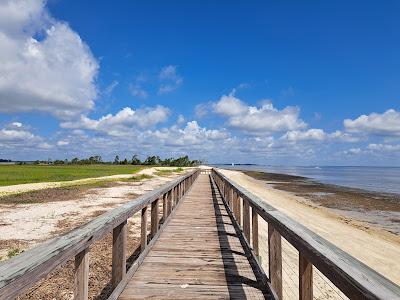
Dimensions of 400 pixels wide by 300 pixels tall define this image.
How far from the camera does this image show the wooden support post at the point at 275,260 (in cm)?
379

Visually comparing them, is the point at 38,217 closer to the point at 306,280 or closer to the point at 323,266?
the point at 306,280

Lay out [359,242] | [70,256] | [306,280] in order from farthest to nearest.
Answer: [359,242] < [306,280] < [70,256]

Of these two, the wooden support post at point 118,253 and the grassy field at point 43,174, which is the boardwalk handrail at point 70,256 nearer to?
the wooden support post at point 118,253

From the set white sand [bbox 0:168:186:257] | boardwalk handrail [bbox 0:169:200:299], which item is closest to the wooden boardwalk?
boardwalk handrail [bbox 0:169:200:299]

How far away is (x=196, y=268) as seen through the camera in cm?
502

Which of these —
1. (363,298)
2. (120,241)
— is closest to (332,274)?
(363,298)

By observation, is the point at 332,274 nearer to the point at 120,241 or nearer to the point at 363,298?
the point at 363,298

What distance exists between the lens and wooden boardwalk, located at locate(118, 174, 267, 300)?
13.3 ft

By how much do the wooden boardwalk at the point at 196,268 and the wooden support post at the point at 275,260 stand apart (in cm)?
26

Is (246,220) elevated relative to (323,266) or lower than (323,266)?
lower

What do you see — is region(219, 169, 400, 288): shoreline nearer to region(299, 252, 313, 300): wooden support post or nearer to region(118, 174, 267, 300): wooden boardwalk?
region(118, 174, 267, 300): wooden boardwalk

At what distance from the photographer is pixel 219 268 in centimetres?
504

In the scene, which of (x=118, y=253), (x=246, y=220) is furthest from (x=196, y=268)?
(x=246, y=220)

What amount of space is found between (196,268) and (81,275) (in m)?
2.47
